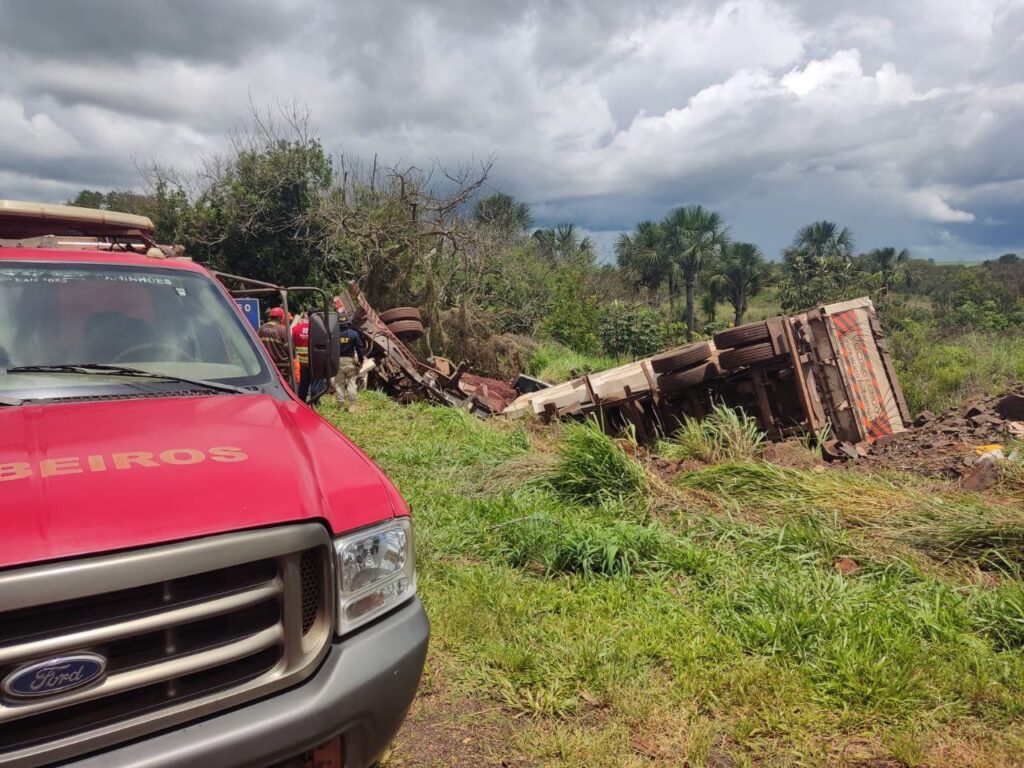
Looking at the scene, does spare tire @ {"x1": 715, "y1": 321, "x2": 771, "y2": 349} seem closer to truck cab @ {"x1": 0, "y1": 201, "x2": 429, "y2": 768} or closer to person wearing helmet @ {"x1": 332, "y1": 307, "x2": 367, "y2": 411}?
person wearing helmet @ {"x1": 332, "y1": 307, "x2": 367, "y2": 411}

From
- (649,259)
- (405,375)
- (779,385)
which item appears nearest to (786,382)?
(779,385)

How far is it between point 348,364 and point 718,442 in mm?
6709

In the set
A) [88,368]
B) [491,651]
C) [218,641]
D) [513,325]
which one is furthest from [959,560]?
[513,325]

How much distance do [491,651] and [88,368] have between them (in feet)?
7.49

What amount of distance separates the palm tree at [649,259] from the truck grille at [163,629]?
3817 centimetres

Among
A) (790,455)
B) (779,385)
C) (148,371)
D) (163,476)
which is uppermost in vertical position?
(148,371)

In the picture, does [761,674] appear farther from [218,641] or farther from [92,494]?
[92,494]

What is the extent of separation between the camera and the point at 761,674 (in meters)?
3.02

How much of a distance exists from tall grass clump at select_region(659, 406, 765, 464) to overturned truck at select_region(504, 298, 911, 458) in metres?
0.63

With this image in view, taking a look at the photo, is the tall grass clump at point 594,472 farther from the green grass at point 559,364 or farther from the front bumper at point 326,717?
the green grass at point 559,364

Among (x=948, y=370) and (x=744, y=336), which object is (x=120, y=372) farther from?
(x=948, y=370)

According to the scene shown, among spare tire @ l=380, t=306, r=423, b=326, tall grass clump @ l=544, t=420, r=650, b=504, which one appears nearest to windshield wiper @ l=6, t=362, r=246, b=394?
tall grass clump @ l=544, t=420, r=650, b=504

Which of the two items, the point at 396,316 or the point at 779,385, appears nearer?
the point at 779,385

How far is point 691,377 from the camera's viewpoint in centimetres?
827
